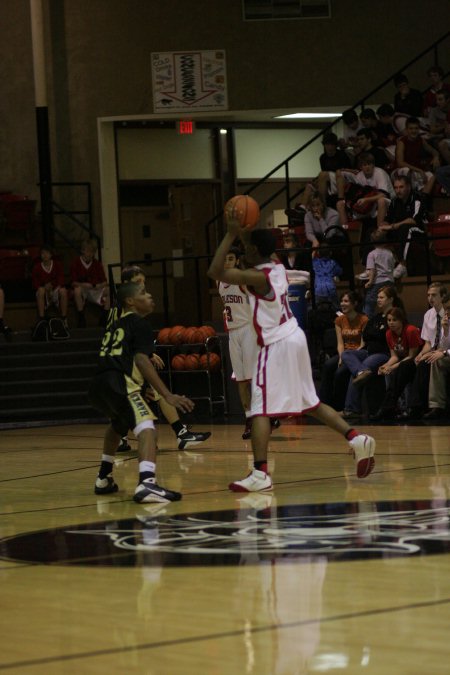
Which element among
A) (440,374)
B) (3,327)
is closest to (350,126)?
(3,327)

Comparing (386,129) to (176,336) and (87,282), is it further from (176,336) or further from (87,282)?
(176,336)

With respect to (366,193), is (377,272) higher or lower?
lower

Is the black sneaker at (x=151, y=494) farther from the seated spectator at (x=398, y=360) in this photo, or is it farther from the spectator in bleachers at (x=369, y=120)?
the spectator in bleachers at (x=369, y=120)

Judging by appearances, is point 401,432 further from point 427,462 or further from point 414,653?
point 414,653

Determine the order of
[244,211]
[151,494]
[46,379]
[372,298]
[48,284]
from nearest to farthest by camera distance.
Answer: [244,211]
[151,494]
[372,298]
[46,379]
[48,284]

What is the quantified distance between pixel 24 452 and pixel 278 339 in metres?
4.80

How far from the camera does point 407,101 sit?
60.0ft

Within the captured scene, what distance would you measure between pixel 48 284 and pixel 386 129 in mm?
5271

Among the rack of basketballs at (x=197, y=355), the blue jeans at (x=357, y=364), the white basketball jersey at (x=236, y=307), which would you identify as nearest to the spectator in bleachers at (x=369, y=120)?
the rack of basketballs at (x=197, y=355)

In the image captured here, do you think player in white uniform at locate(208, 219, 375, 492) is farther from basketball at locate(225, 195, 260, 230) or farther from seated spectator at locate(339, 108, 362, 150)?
seated spectator at locate(339, 108, 362, 150)

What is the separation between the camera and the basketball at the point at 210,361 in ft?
50.1

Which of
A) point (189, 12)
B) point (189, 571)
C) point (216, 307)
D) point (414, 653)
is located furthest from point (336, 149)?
point (414, 653)

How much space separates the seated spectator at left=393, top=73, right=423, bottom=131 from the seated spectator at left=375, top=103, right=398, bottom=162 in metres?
0.14

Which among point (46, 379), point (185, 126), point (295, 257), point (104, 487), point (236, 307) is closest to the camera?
point (104, 487)
